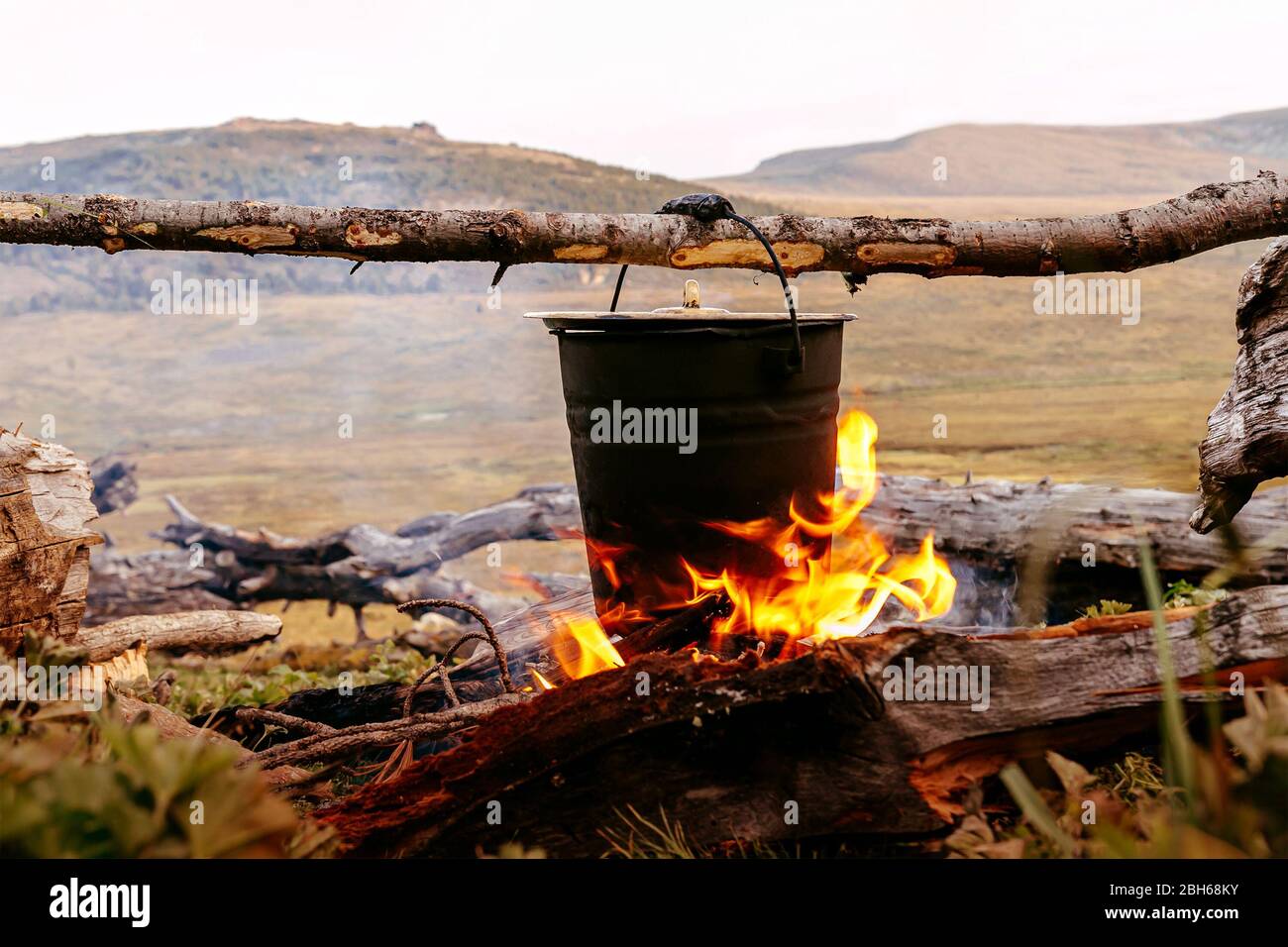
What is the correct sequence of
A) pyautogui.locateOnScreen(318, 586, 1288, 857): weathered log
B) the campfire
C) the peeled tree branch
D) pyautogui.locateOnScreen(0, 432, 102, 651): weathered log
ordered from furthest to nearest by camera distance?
the peeled tree branch < pyautogui.locateOnScreen(0, 432, 102, 651): weathered log < the campfire < pyautogui.locateOnScreen(318, 586, 1288, 857): weathered log

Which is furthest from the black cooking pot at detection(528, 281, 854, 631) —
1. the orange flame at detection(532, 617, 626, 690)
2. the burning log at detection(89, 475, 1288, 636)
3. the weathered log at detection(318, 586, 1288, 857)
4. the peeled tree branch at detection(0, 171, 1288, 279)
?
the burning log at detection(89, 475, 1288, 636)

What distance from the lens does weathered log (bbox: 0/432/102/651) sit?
4.23 m

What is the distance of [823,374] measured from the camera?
4.08 metres

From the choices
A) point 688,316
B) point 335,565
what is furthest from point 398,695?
point 335,565

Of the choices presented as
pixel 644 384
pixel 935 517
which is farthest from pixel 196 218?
pixel 935 517

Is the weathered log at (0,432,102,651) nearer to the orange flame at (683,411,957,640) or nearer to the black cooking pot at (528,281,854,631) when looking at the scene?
the black cooking pot at (528,281,854,631)

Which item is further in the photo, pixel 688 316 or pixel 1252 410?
pixel 1252 410

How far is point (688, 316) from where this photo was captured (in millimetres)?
3803

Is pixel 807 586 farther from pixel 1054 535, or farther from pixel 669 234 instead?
pixel 1054 535
